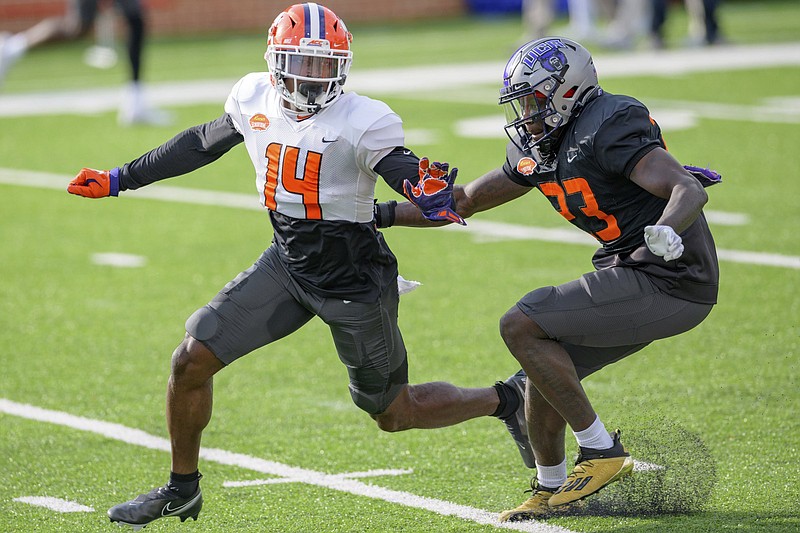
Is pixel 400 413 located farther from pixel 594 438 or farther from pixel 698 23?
pixel 698 23

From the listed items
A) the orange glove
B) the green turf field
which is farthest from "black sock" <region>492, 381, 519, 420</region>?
the orange glove

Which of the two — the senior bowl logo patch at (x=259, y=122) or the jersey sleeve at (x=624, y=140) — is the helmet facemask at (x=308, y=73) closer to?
the senior bowl logo patch at (x=259, y=122)

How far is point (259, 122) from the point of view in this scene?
463 cm

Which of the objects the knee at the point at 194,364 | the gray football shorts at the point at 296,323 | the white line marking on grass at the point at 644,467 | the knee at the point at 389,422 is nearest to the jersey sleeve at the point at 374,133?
the gray football shorts at the point at 296,323

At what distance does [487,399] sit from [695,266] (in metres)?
0.97

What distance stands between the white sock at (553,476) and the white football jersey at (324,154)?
1.06 meters

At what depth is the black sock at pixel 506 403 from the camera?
5.00 m

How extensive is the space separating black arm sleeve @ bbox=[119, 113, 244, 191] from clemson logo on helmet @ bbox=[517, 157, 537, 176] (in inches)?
38.9

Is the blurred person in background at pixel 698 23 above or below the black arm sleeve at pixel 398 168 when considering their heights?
below

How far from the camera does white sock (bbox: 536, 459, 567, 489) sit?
4.63 metres

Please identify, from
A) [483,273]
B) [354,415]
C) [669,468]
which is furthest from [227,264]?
[669,468]

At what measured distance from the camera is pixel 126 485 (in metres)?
5.01

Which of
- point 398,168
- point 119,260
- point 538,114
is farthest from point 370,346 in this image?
point 119,260

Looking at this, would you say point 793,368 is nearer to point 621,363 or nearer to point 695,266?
point 621,363
